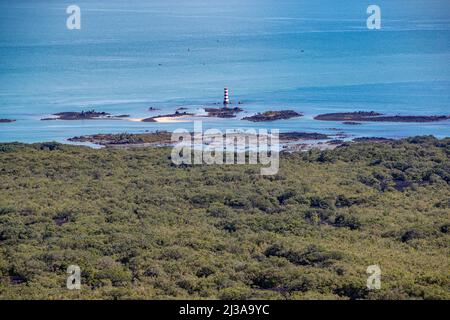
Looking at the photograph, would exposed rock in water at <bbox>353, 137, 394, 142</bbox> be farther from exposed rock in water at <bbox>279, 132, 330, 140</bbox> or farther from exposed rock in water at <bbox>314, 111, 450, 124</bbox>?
exposed rock in water at <bbox>314, 111, 450, 124</bbox>

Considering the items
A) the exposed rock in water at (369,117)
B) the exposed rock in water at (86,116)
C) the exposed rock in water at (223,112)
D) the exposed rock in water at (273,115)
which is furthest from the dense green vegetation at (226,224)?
the exposed rock in water at (223,112)

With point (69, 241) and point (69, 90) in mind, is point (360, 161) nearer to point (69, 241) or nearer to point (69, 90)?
point (69, 241)

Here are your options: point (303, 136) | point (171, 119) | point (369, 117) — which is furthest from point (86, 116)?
point (369, 117)

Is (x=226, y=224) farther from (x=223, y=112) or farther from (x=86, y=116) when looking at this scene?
(x=86, y=116)

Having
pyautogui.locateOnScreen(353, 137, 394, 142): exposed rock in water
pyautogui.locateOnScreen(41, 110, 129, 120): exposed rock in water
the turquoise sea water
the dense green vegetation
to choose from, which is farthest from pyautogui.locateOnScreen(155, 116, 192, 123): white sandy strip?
the dense green vegetation

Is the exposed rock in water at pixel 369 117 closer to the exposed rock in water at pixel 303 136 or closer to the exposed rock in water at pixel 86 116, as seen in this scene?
the exposed rock in water at pixel 303 136
